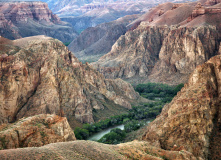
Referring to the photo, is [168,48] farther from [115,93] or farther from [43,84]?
[43,84]

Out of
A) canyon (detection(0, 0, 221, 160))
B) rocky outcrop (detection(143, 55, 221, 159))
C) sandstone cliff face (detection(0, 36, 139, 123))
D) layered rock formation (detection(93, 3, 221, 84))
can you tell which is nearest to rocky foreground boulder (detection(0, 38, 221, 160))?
rocky outcrop (detection(143, 55, 221, 159))

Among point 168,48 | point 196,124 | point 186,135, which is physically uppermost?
point 196,124

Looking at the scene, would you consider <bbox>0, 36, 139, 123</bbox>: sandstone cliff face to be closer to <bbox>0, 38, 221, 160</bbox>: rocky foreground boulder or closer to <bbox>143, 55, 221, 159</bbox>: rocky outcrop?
<bbox>0, 38, 221, 160</bbox>: rocky foreground boulder

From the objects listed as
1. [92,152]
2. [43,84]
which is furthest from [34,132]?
[43,84]

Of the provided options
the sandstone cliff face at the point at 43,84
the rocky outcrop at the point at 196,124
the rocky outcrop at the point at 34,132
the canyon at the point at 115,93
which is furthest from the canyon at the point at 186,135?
the sandstone cliff face at the point at 43,84

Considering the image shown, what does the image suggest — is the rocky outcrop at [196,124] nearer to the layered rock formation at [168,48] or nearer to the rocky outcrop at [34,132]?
the rocky outcrop at [34,132]

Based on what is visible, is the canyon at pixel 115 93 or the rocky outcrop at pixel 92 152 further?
the canyon at pixel 115 93

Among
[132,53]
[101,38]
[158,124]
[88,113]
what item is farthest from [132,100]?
[101,38]
